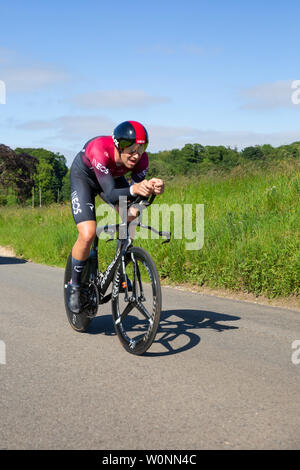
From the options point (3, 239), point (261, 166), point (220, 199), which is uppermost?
point (261, 166)

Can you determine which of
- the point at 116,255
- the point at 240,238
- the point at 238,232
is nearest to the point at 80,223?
the point at 116,255

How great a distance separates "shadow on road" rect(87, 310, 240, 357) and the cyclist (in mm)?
734

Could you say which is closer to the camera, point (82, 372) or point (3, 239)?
point (82, 372)

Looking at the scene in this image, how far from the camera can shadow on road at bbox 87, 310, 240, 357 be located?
4938mm

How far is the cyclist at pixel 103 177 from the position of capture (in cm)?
444

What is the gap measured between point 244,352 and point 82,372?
4.88 feet

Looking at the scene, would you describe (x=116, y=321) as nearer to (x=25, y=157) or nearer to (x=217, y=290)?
(x=217, y=290)

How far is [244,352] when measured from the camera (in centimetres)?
471

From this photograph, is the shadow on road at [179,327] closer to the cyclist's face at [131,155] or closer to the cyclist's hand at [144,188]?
the cyclist's hand at [144,188]

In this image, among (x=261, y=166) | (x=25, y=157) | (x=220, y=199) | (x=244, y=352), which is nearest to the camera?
(x=244, y=352)

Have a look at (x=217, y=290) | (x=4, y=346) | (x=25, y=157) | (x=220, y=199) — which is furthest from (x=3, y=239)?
(x=25, y=157)

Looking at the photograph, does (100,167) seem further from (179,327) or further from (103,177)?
(179,327)
